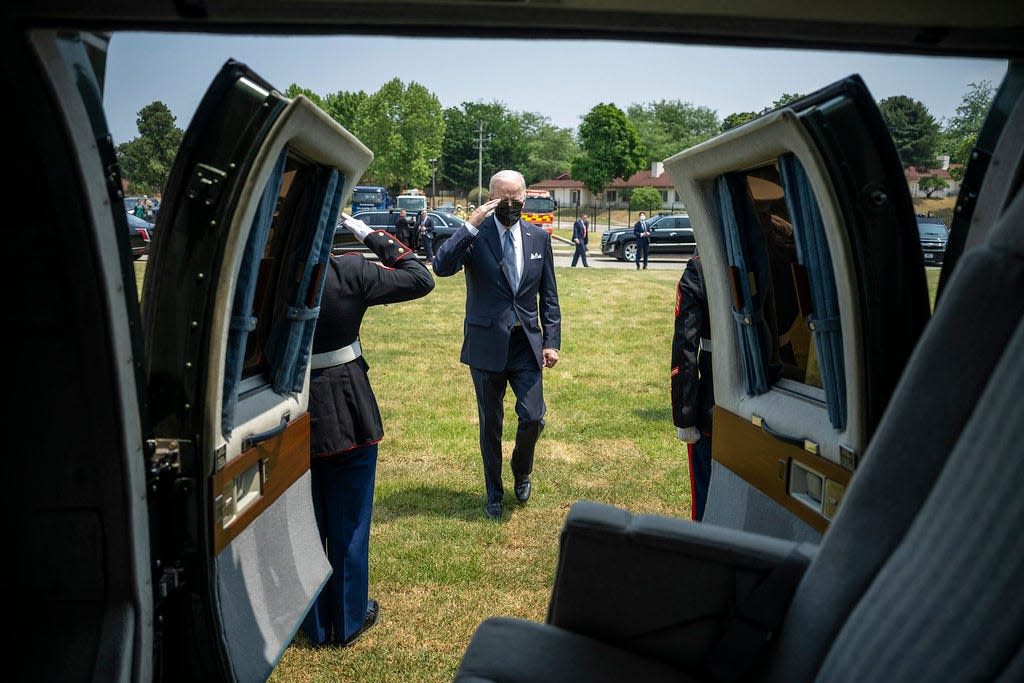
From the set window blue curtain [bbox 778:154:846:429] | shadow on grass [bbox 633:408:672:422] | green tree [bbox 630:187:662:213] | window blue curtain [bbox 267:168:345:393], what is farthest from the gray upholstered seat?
green tree [bbox 630:187:662:213]

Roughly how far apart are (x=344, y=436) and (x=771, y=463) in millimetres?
1872

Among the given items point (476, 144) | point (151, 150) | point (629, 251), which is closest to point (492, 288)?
point (151, 150)

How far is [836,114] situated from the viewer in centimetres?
194

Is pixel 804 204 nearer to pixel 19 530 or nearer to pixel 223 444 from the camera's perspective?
pixel 223 444

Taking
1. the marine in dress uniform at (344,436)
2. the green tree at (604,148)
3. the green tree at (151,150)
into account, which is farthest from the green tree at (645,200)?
the green tree at (151,150)

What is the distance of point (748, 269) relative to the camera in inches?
124

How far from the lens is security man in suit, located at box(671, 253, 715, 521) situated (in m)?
3.92

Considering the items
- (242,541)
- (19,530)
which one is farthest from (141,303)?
(242,541)

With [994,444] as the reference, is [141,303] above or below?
above

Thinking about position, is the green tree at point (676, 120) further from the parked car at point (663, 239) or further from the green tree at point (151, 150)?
the green tree at point (151, 150)

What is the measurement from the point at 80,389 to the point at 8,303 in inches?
10.3

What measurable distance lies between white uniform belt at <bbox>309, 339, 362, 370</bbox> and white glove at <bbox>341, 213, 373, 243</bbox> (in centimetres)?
53

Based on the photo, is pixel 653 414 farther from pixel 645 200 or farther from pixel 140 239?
pixel 645 200

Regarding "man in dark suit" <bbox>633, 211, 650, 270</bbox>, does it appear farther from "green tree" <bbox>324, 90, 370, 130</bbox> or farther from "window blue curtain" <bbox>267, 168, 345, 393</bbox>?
"green tree" <bbox>324, 90, 370, 130</bbox>
